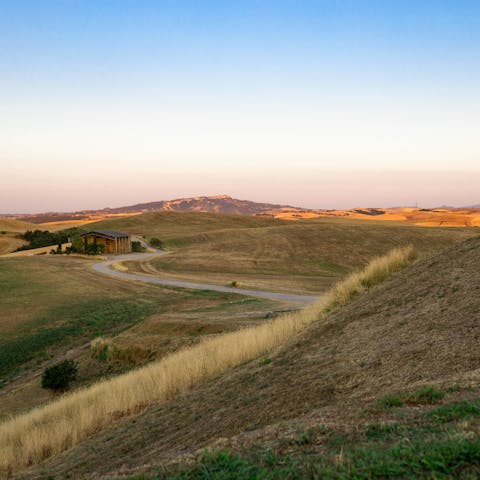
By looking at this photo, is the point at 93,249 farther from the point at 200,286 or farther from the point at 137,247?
the point at 200,286

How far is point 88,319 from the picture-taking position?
28.0 m

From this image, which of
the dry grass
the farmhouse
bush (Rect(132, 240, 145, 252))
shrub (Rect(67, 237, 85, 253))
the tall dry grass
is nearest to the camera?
the tall dry grass

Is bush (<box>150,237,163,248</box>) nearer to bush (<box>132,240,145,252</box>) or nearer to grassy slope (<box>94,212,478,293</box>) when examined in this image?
grassy slope (<box>94,212,478,293</box>)

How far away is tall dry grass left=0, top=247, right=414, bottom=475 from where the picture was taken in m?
9.98

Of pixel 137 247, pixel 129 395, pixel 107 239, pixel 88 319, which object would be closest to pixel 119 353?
pixel 129 395

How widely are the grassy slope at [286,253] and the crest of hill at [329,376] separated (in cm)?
2584

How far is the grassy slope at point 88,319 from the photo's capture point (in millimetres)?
19453

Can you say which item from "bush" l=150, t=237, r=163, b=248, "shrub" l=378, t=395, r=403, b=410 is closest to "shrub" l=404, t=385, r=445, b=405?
"shrub" l=378, t=395, r=403, b=410

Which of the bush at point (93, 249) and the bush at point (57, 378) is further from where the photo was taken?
the bush at point (93, 249)

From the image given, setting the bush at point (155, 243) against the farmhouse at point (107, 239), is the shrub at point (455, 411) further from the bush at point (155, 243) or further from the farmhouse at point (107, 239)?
the bush at point (155, 243)

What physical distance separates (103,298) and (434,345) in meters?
29.4

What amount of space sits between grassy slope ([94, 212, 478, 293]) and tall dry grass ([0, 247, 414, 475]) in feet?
74.6

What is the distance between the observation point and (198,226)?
368 ft

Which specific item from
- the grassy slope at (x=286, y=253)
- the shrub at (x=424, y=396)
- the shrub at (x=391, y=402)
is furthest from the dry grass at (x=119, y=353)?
the grassy slope at (x=286, y=253)
